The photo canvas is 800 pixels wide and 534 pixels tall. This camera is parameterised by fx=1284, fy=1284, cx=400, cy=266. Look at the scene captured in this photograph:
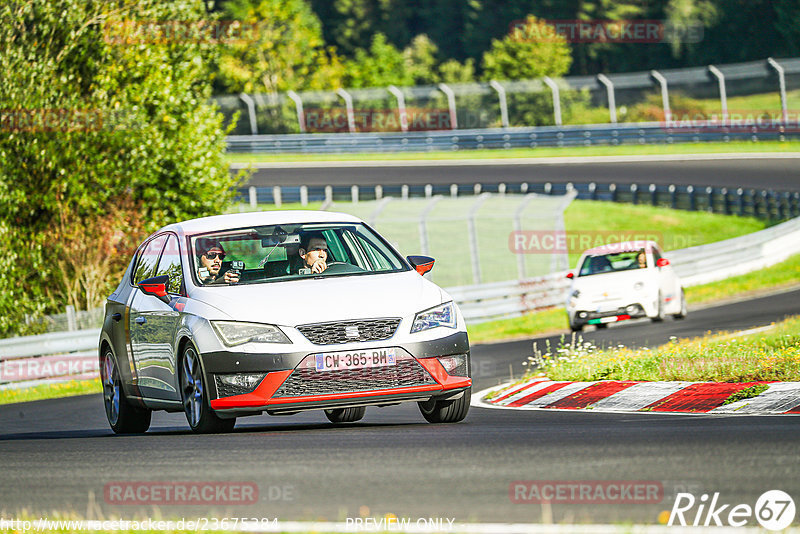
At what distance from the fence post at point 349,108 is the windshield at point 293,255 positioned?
43446mm

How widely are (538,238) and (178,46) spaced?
10079 mm

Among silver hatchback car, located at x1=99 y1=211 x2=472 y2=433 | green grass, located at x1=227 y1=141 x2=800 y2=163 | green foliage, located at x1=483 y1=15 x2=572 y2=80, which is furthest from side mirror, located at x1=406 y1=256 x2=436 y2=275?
green foliage, located at x1=483 y1=15 x2=572 y2=80

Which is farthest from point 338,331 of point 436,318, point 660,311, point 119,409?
point 660,311

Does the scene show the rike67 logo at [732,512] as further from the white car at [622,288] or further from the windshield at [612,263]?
the windshield at [612,263]

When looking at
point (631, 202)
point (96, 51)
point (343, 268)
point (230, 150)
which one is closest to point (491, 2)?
point (230, 150)

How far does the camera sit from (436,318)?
29.7 ft

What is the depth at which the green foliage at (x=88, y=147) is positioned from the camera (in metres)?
24.4

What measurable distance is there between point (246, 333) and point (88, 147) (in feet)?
58.4

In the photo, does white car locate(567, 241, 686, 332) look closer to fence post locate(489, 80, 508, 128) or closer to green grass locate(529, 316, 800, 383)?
green grass locate(529, 316, 800, 383)

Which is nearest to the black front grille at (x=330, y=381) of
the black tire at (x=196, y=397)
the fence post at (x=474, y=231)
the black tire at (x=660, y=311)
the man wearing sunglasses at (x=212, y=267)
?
the black tire at (x=196, y=397)

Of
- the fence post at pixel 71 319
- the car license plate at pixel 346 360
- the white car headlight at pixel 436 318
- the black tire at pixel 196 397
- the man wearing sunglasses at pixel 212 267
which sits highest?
the man wearing sunglasses at pixel 212 267

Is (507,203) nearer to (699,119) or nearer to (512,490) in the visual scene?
(699,119)

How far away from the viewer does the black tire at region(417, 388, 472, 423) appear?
9.59 metres

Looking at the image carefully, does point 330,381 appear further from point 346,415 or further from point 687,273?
point 687,273
